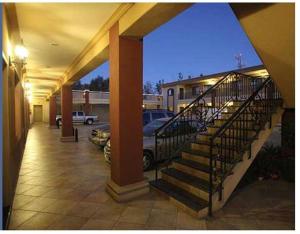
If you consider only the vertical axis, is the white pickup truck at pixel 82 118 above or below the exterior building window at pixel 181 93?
below

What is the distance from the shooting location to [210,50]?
343 feet

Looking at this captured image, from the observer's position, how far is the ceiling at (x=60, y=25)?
3.84 metres

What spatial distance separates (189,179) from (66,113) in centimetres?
909

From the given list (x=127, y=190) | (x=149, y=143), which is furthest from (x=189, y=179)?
(x=149, y=143)

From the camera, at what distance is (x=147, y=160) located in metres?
6.18

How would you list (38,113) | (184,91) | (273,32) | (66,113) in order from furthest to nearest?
(38,113)
(184,91)
(66,113)
(273,32)

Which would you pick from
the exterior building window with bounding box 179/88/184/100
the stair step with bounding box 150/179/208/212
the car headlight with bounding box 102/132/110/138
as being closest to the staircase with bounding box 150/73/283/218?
the stair step with bounding box 150/179/208/212

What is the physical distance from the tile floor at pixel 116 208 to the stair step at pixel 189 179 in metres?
0.51

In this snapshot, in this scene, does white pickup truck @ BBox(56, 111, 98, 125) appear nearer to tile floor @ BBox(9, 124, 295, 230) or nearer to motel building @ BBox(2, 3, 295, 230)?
motel building @ BBox(2, 3, 295, 230)

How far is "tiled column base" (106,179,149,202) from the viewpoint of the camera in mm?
4098

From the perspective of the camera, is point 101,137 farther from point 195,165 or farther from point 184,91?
point 184,91

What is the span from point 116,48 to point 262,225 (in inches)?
152

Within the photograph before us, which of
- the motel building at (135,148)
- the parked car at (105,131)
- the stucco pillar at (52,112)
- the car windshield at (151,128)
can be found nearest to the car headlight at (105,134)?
the parked car at (105,131)

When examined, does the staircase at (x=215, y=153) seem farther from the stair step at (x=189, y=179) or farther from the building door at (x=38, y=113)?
Result: the building door at (x=38, y=113)
